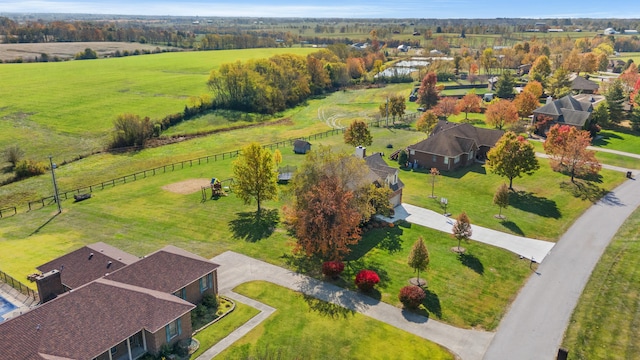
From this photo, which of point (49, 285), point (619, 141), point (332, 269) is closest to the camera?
point (49, 285)

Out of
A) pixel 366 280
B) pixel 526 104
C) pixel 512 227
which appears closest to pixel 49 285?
pixel 366 280

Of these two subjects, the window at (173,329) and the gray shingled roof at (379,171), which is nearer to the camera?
the window at (173,329)

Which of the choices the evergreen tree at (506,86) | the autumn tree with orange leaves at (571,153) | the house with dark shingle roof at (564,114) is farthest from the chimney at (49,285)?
the evergreen tree at (506,86)

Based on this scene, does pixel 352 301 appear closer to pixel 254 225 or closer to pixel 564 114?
pixel 254 225

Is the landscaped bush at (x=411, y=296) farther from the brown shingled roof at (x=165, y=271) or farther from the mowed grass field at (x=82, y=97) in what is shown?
the mowed grass field at (x=82, y=97)

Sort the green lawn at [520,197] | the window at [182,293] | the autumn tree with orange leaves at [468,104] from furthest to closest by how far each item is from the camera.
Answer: the autumn tree with orange leaves at [468,104]
the green lawn at [520,197]
the window at [182,293]

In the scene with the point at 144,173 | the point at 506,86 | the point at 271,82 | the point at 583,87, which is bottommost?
the point at 144,173
